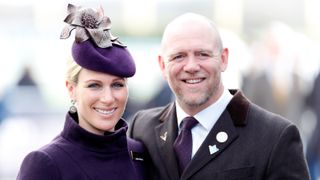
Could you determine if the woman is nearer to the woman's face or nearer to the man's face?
the woman's face

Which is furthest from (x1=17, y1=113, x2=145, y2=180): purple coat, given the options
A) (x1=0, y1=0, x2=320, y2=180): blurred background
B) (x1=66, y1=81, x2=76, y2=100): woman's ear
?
(x1=0, y1=0, x2=320, y2=180): blurred background

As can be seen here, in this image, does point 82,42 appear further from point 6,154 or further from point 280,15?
point 280,15

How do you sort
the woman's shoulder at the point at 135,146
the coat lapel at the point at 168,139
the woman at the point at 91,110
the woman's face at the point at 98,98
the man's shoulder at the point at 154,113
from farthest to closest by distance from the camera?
the man's shoulder at the point at 154,113, the woman's shoulder at the point at 135,146, the coat lapel at the point at 168,139, the woman's face at the point at 98,98, the woman at the point at 91,110

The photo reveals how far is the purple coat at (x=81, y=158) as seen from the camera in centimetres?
461

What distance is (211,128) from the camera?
5.15m

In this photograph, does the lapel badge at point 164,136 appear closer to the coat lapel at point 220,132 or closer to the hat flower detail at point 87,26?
the coat lapel at point 220,132

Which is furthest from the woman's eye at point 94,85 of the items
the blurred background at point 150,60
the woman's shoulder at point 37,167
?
the blurred background at point 150,60

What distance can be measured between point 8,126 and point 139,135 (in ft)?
24.2

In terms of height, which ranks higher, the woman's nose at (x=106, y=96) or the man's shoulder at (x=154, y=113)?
the woman's nose at (x=106, y=96)

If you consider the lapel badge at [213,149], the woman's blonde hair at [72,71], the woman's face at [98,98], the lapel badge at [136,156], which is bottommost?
the lapel badge at [136,156]

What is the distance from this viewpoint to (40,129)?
1326 centimetres

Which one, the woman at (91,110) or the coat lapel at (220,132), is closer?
the woman at (91,110)

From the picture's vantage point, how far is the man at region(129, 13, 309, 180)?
4.90 meters

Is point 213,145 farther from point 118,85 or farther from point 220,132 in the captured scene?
point 118,85
